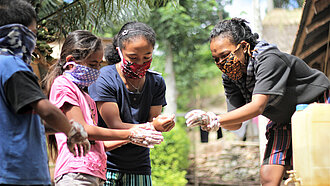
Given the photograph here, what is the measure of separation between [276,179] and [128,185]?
1230 millimetres

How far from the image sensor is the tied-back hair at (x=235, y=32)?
368cm

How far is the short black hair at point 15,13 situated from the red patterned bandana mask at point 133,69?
118 centimetres

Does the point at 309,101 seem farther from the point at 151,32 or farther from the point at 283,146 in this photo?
the point at 151,32

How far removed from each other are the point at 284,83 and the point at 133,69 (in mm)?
1201

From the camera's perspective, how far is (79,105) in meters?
2.99

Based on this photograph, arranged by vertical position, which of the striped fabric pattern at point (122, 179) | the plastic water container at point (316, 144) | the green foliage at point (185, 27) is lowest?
the striped fabric pattern at point (122, 179)

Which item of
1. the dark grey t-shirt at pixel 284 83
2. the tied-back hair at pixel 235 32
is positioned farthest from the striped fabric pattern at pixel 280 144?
the tied-back hair at pixel 235 32

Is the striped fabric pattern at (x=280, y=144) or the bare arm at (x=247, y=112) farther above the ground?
the bare arm at (x=247, y=112)

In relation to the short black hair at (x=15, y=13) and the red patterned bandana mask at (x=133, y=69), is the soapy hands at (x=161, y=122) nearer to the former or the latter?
the red patterned bandana mask at (x=133, y=69)

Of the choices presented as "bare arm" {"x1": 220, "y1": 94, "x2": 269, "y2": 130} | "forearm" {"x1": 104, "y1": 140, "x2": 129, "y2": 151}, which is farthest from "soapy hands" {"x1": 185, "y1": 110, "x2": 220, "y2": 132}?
"forearm" {"x1": 104, "y1": 140, "x2": 129, "y2": 151}

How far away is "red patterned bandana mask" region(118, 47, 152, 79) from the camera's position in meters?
3.53

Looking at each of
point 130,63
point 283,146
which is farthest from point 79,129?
point 283,146

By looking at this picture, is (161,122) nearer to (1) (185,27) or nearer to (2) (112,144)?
(2) (112,144)

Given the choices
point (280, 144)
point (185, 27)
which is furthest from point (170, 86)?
point (280, 144)
